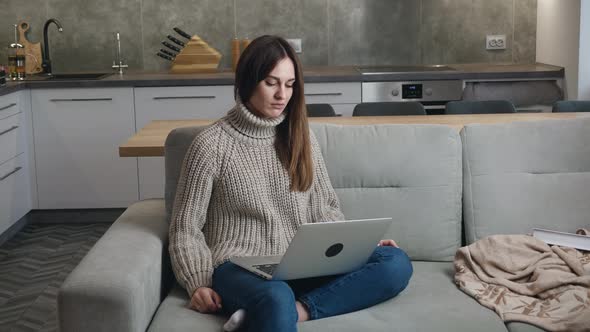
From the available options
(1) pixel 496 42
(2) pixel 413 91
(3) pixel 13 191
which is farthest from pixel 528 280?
(1) pixel 496 42

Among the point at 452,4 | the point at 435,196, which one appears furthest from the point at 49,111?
the point at 435,196

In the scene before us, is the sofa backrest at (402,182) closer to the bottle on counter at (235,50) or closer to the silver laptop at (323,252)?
the silver laptop at (323,252)

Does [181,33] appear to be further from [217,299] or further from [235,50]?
[217,299]

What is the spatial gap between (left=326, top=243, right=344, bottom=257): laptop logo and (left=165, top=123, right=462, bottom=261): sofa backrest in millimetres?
494

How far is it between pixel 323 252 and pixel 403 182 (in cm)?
64

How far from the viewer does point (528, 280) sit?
103 inches

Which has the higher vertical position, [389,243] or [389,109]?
[389,109]

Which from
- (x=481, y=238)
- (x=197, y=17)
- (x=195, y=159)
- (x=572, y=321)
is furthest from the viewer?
(x=197, y=17)

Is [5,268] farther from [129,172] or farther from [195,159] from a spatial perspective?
[195,159]

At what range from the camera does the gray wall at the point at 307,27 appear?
572 centimetres

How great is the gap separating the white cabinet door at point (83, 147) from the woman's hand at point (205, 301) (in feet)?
9.61

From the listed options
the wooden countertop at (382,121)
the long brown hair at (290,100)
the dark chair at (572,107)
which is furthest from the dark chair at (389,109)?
the long brown hair at (290,100)

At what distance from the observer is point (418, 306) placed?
244cm

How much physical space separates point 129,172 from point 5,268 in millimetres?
1067
